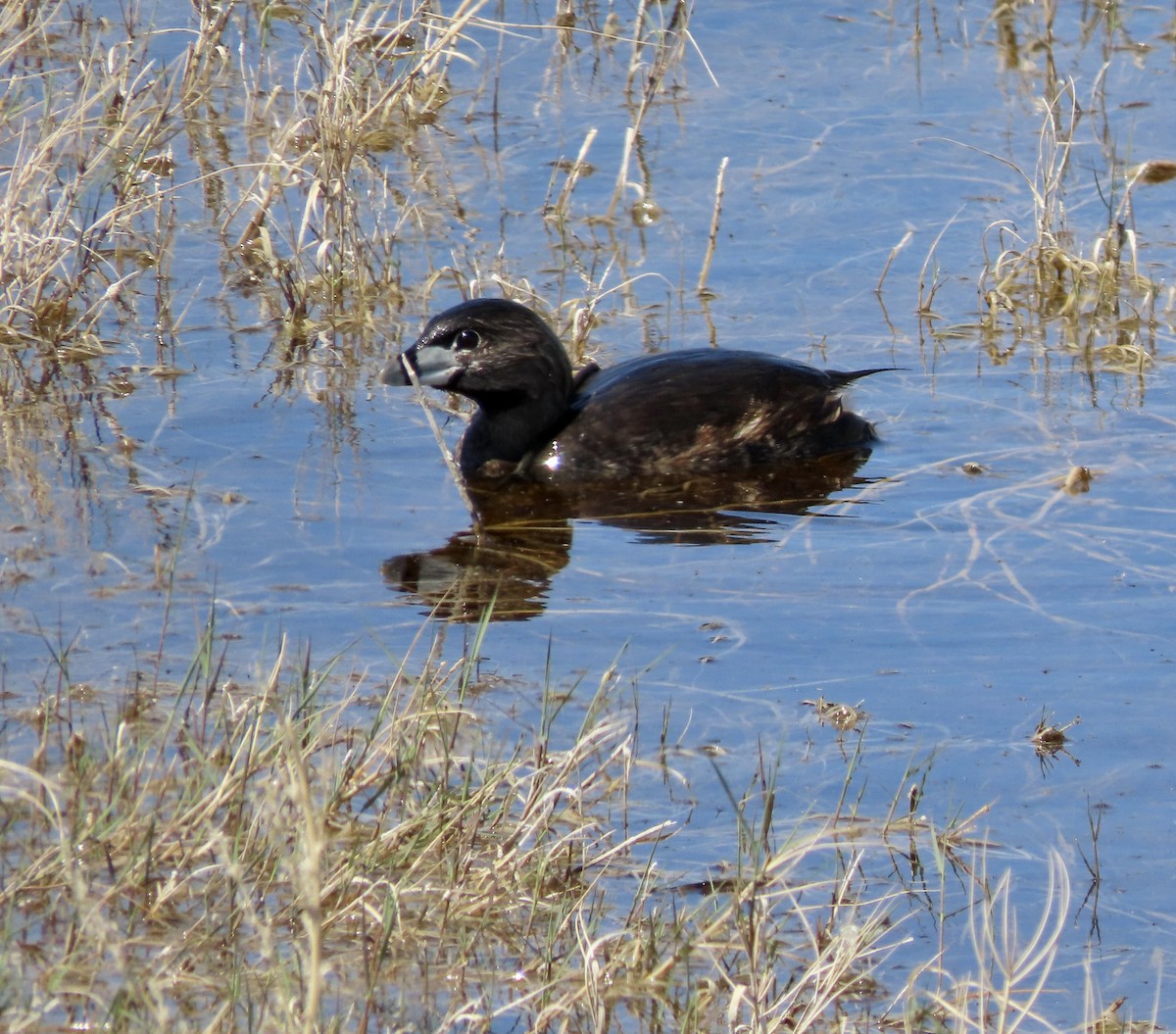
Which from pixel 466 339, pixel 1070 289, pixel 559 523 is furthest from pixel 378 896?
pixel 1070 289

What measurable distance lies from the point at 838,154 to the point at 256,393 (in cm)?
387

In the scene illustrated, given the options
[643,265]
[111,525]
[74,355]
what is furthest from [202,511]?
[643,265]

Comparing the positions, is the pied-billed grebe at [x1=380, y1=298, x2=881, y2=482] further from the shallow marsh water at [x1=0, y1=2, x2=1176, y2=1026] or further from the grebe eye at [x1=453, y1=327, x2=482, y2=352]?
the shallow marsh water at [x1=0, y1=2, x2=1176, y2=1026]

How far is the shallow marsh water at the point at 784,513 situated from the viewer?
522cm

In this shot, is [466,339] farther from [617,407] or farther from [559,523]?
[559,523]

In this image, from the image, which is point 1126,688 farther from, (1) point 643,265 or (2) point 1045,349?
(1) point 643,265

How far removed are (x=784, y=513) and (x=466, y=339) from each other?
1315 millimetres

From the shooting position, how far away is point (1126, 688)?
18.4ft

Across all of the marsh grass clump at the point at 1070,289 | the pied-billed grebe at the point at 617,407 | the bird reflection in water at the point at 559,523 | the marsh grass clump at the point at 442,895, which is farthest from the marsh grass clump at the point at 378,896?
the marsh grass clump at the point at 1070,289

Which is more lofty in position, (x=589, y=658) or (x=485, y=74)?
(x=485, y=74)

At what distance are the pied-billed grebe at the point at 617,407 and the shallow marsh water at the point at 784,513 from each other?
10.4 inches

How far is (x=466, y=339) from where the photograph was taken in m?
7.55

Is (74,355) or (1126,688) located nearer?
(1126,688)

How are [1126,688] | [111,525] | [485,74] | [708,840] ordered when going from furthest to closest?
[485,74] → [111,525] → [1126,688] → [708,840]
